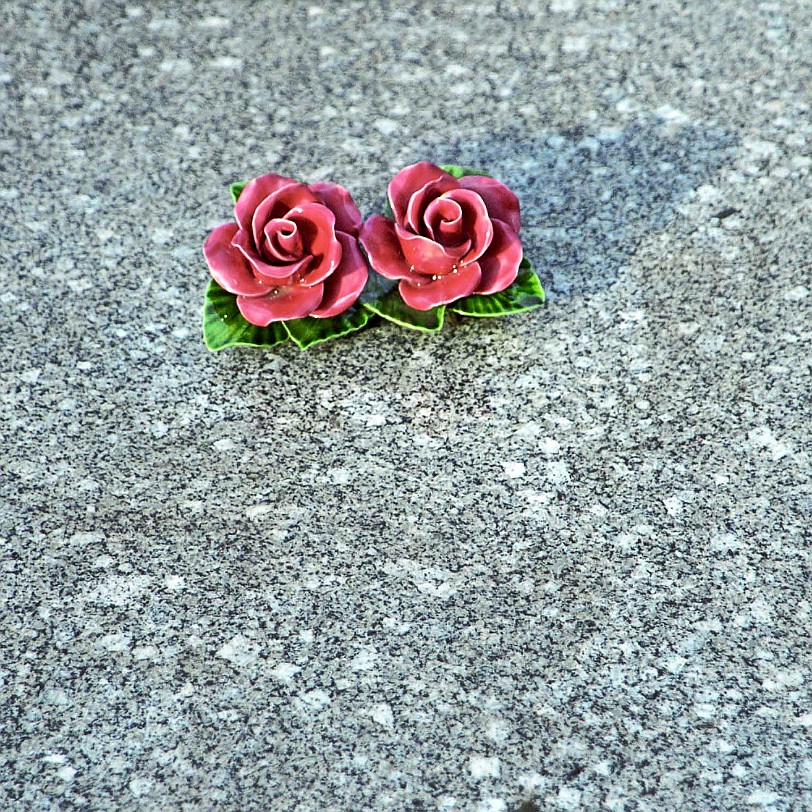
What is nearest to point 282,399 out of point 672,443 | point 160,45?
point 672,443

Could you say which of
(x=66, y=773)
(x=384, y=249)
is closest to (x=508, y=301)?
(x=384, y=249)

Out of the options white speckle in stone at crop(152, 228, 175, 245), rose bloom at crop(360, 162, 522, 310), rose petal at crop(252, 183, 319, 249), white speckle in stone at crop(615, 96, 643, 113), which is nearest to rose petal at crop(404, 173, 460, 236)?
rose bloom at crop(360, 162, 522, 310)

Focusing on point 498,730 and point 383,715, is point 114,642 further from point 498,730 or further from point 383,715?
point 498,730

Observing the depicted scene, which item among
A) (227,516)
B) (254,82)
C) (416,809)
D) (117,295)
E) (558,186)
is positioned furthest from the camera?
(254,82)

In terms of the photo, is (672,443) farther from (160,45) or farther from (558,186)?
(160,45)

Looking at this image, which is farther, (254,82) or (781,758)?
(254,82)

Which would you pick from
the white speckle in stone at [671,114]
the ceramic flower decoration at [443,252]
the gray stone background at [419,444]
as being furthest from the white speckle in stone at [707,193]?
the ceramic flower decoration at [443,252]

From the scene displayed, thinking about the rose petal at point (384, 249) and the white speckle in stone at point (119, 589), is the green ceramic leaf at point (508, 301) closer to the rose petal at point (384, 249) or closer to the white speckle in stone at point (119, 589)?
the rose petal at point (384, 249)

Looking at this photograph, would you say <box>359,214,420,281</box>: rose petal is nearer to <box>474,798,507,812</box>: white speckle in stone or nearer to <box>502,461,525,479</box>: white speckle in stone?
<box>502,461,525,479</box>: white speckle in stone
